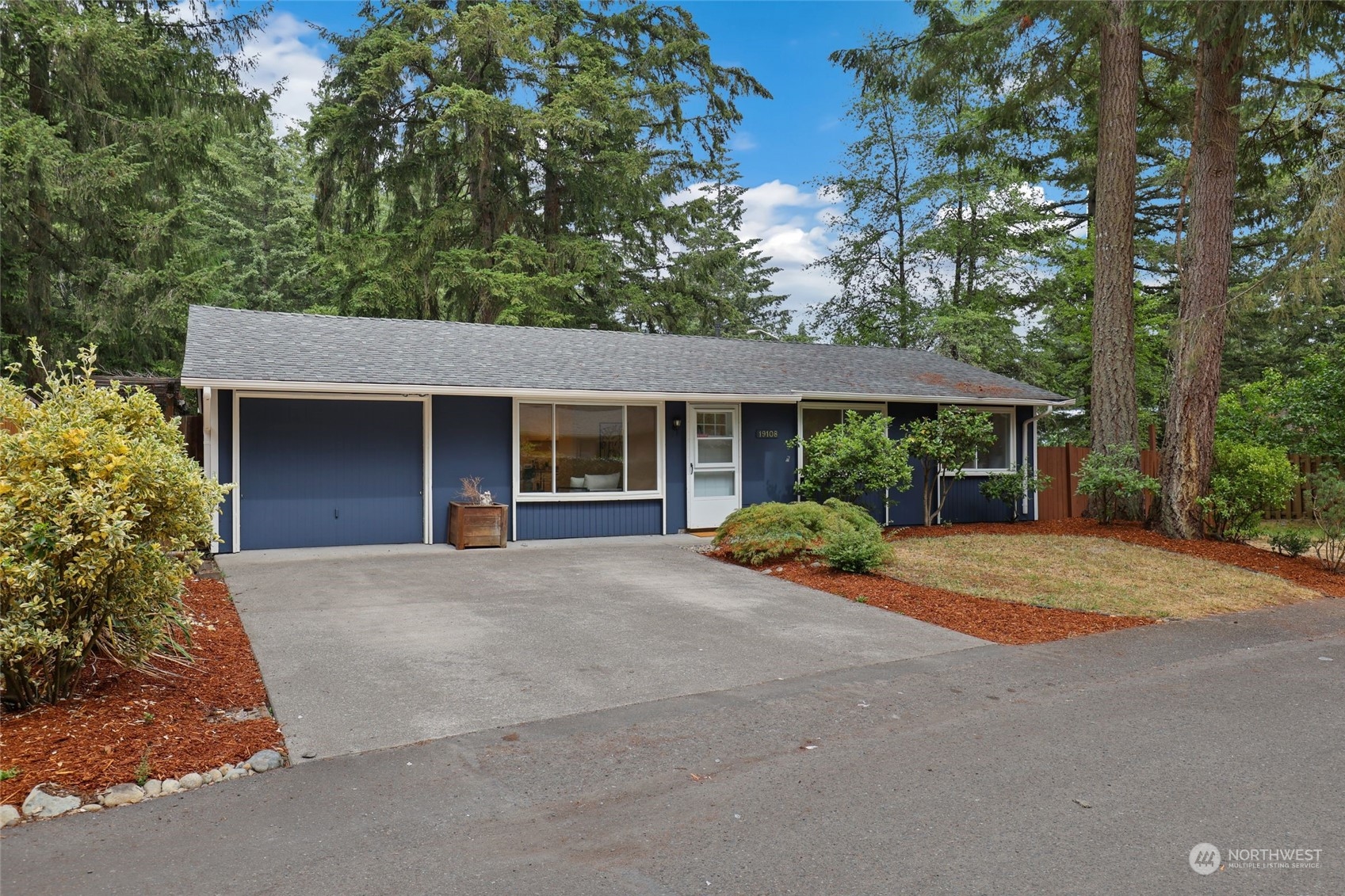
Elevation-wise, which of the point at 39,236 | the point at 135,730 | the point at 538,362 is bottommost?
the point at 135,730

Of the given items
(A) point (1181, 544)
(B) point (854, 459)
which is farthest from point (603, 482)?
(A) point (1181, 544)

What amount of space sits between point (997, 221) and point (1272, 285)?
1195cm

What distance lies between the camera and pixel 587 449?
1152 centimetres

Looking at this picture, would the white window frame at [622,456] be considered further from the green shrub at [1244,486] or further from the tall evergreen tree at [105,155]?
the tall evergreen tree at [105,155]

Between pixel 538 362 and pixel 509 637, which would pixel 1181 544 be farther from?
pixel 538 362

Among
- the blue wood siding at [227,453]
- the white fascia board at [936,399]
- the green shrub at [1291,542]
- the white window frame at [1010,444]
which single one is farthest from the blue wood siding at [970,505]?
the blue wood siding at [227,453]

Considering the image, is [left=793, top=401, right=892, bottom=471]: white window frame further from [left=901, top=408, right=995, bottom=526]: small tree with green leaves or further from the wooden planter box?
the wooden planter box

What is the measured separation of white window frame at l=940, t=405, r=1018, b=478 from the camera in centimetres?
1373

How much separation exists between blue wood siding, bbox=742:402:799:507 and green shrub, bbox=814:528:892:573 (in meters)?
3.77

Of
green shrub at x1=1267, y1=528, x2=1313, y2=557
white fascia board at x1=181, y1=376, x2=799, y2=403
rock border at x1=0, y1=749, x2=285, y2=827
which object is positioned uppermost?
white fascia board at x1=181, y1=376, x2=799, y2=403

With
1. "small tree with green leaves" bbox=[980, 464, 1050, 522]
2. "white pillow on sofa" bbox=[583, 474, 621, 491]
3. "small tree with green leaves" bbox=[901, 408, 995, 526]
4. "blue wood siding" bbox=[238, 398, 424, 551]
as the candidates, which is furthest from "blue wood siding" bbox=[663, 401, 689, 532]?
"small tree with green leaves" bbox=[980, 464, 1050, 522]

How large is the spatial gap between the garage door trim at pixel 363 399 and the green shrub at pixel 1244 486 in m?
10.2

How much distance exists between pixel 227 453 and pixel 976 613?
850 centimetres

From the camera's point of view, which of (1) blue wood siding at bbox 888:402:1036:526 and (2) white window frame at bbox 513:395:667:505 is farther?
(1) blue wood siding at bbox 888:402:1036:526
